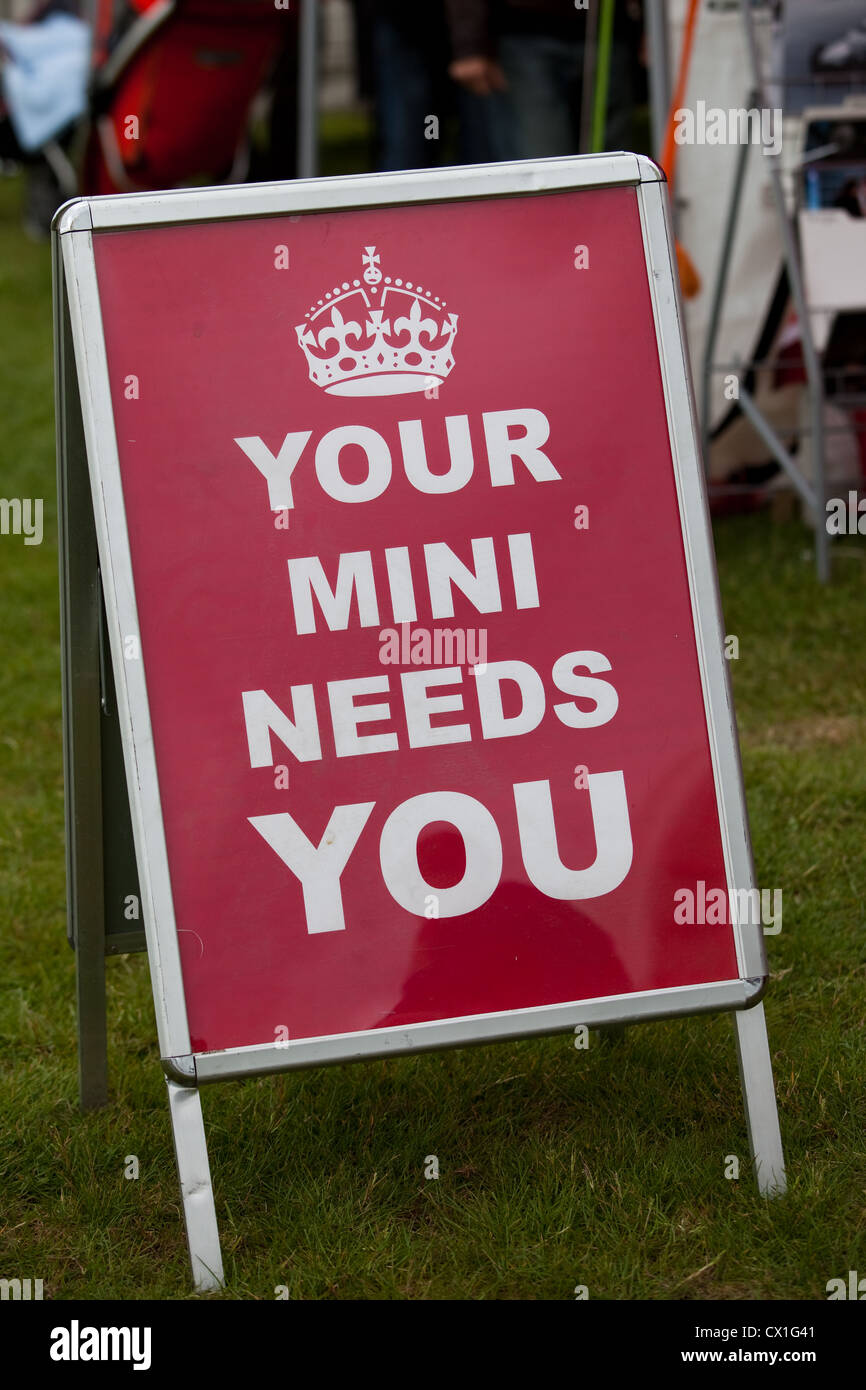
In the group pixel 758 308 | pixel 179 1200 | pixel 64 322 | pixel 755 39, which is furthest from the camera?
pixel 758 308

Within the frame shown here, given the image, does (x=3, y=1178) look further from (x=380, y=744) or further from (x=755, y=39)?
(x=755, y=39)

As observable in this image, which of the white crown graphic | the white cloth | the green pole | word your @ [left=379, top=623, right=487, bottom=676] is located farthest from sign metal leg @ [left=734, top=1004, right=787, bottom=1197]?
the white cloth

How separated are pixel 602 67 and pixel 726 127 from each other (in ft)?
1.43

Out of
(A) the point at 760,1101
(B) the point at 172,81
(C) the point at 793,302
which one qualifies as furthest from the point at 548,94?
(A) the point at 760,1101

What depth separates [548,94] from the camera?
17.7 feet

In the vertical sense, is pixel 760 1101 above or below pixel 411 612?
below

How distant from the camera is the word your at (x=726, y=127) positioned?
4.79 metres

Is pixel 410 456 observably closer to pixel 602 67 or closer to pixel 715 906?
pixel 715 906

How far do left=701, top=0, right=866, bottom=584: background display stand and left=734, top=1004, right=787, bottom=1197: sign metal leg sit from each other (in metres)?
2.64

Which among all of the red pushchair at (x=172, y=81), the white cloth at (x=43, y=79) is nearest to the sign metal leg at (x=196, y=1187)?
the red pushchair at (x=172, y=81)

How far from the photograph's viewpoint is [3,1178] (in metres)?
2.51
